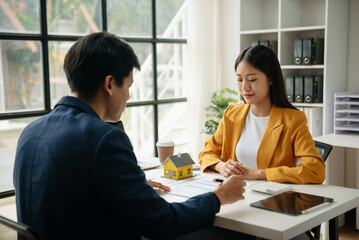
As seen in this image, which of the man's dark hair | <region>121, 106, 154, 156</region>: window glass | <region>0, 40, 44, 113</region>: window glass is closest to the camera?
the man's dark hair

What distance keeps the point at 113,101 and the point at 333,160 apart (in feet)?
8.91

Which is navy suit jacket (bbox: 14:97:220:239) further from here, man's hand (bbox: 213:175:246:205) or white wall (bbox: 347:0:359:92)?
white wall (bbox: 347:0:359:92)

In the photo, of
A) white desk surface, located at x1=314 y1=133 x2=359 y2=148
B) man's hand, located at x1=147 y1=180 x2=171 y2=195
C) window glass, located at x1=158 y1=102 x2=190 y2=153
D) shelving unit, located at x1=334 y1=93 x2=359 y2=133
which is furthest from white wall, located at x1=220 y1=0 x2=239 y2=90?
man's hand, located at x1=147 y1=180 x2=171 y2=195

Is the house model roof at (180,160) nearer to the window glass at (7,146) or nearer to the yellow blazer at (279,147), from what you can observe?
the yellow blazer at (279,147)

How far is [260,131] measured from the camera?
238 centimetres

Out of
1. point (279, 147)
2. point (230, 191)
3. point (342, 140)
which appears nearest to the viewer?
point (230, 191)

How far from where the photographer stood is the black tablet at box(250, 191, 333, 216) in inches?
63.4

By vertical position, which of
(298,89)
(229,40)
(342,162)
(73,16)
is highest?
(73,16)

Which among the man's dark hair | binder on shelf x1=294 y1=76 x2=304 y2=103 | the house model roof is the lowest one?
the house model roof

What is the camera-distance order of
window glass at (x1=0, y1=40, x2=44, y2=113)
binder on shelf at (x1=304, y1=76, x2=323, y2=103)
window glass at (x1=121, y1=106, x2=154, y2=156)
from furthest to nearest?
window glass at (x1=121, y1=106, x2=154, y2=156), binder on shelf at (x1=304, y1=76, x2=323, y2=103), window glass at (x1=0, y1=40, x2=44, y2=113)

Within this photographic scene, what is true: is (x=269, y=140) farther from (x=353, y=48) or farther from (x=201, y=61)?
(x=201, y=61)

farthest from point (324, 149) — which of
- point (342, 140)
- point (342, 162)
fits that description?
point (342, 162)

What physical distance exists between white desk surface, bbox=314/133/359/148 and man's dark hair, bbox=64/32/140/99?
226 centimetres

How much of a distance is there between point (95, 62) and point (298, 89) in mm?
2798
